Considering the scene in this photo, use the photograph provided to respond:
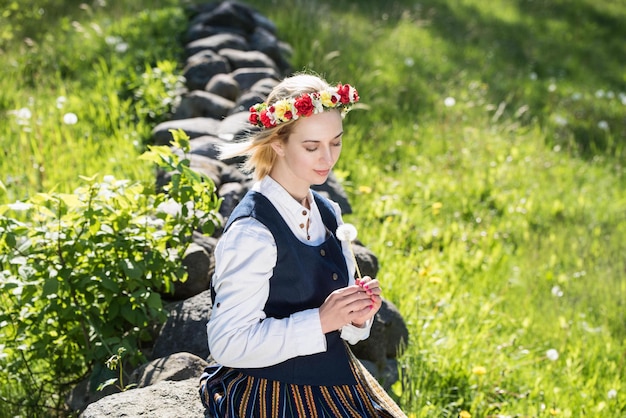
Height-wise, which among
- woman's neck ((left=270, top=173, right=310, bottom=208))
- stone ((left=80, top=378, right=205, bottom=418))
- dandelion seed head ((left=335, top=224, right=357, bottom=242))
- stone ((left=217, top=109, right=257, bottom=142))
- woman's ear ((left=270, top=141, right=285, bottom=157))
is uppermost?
woman's ear ((left=270, top=141, right=285, bottom=157))

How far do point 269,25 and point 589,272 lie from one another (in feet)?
12.3

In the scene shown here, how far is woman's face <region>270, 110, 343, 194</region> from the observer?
2.53m

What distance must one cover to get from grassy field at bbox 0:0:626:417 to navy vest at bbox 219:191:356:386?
835 mm

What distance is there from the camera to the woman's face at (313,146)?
2.53 m

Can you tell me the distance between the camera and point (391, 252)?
14.8 ft

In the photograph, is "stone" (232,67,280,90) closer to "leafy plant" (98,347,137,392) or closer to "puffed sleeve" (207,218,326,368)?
"leafy plant" (98,347,137,392)

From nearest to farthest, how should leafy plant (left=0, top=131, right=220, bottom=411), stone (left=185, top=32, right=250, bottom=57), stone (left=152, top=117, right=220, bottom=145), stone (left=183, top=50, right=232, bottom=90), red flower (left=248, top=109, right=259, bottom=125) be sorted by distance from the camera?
red flower (left=248, top=109, right=259, bottom=125) < leafy plant (left=0, top=131, right=220, bottom=411) < stone (left=152, top=117, right=220, bottom=145) < stone (left=183, top=50, right=232, bottom=90) < stone (left=185, top=32, right=250, bottom=57)

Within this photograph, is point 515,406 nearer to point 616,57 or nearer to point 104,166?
point 104,166

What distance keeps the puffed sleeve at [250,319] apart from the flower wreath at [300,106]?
358mm

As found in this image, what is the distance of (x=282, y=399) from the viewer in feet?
8.06

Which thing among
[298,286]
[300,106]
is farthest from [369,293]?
[300,106]

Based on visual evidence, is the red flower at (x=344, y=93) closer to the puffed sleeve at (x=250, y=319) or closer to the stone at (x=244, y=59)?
the puffed sleeve at (x=250, y=319)

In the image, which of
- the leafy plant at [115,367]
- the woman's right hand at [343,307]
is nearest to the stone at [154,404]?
the leafy plant at [115,367]

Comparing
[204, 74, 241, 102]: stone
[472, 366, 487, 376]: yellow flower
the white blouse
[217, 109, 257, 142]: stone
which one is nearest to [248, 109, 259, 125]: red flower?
the white blouse
